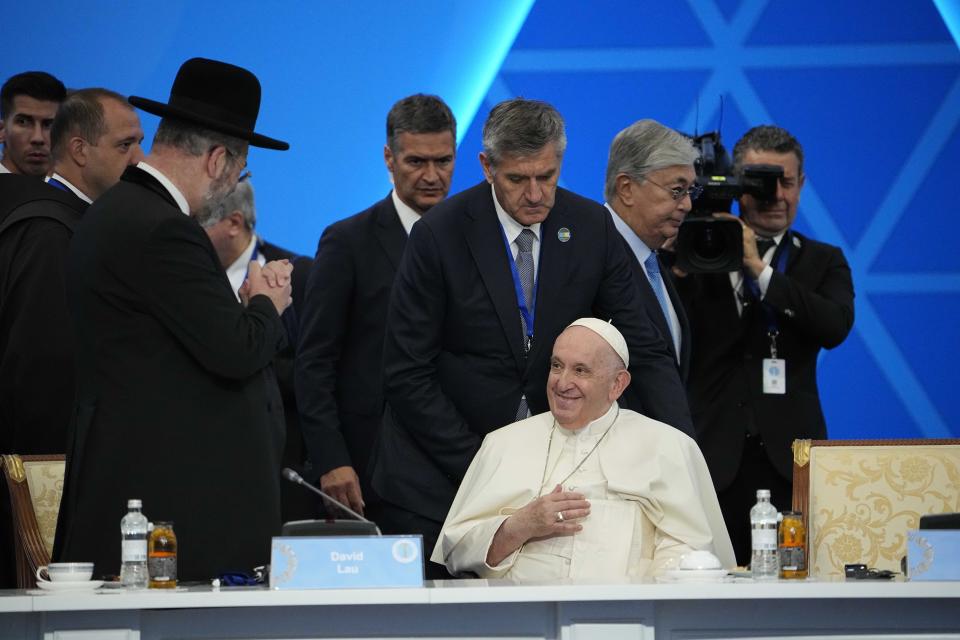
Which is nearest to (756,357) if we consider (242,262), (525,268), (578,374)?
(525,268)

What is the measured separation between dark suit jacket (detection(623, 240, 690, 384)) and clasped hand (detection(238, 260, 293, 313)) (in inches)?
46.4

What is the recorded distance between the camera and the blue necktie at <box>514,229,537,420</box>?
4.05 metres

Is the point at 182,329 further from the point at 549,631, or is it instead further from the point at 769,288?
the point at 769,288

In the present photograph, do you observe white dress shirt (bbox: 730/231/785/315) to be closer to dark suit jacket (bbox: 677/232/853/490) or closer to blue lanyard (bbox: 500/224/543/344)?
dark suit jacket (bbox: 677/232/853/490)

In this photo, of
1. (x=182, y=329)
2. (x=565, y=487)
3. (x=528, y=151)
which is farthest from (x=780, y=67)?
(x=182, y=329)

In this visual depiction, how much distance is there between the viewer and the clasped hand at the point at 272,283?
3590 millimetres

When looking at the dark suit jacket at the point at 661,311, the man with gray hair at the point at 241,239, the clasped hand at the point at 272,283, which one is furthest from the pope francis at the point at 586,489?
the man with gray hair at the point at 241,239

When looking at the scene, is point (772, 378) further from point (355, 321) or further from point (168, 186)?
point (168, 186)

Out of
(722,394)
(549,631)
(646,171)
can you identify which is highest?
A: (646,171)

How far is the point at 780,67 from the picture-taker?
5.87 metres

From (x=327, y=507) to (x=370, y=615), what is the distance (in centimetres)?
198

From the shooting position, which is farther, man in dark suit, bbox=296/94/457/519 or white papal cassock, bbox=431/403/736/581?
man in dark suit, bbox=296/94/457/519

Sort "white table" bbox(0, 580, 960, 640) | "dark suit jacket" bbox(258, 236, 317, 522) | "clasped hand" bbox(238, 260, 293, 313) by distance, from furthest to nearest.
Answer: "dark suit jacket" bbox(258, 236, 317, 522) → "clasped hand" bbox(238, 260, 293, 313) → "white table" bbox(0, 580, 960, 640)

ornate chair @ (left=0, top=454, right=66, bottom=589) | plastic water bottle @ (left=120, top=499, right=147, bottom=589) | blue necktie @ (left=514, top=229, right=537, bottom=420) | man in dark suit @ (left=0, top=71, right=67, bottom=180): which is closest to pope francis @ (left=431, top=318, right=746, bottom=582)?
blue necktie @ (left=514, top=229, right=537, bottom=420)
